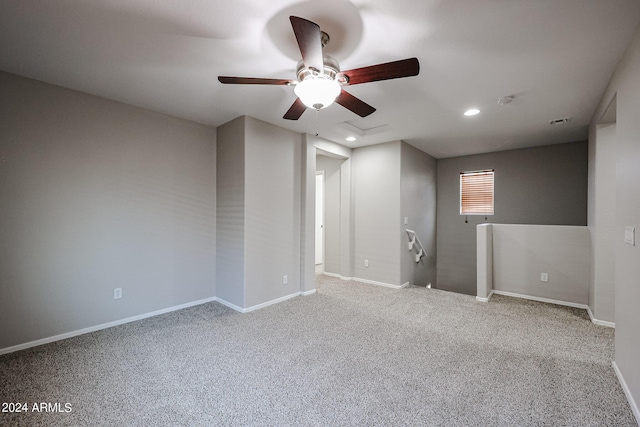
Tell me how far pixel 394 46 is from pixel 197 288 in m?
3.65

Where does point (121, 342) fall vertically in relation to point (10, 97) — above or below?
below

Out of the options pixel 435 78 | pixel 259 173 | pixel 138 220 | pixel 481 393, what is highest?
pixel 435 78

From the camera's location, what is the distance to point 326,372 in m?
2.23

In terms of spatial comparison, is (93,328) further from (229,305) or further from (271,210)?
(271,210)

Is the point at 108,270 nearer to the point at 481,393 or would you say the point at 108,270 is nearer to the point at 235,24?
the point at 235,24

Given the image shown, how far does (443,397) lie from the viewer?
1935 millimetres

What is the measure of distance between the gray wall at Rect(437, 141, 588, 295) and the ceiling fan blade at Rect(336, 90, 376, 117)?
4263 millimetres

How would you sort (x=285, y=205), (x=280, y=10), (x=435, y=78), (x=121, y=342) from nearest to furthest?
(x=280, y=10)
(x=435, y=78)
(x=121, y=342)
(x=285, y=205)

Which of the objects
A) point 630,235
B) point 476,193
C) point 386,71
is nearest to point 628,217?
point 630,235

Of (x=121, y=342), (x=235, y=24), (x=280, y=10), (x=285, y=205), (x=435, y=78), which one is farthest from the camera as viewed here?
(x=285, y=205)

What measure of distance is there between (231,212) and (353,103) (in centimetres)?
225

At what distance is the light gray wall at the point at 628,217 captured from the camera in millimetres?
1812

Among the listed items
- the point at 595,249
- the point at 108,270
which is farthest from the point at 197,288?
the point at 595,249

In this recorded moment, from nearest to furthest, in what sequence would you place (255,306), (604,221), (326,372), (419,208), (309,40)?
(309,40) < (326,372) < (604,221) < (255,306) < (419,208)
